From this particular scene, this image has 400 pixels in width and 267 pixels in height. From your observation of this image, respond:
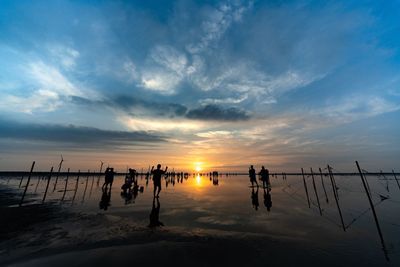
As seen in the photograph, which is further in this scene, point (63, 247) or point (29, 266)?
point (63, 247)

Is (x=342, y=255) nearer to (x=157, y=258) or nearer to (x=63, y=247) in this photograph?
(x=157, y=258)

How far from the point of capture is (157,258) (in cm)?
712

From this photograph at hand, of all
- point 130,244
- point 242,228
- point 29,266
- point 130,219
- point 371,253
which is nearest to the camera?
point 29,266

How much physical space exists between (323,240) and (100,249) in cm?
955

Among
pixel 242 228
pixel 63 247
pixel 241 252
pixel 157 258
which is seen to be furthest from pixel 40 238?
pixel 242 228

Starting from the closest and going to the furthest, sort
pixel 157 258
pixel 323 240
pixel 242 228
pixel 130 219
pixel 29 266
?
pixel 29 266 → pixel 157 258 → pixel 323 240 → pixel 242 228 → pixel 130 219

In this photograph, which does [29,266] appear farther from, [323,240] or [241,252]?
[323,240]

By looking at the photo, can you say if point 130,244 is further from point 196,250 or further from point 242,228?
point 242,228

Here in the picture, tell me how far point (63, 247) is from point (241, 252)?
712 centimetres

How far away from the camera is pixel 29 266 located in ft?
21.0

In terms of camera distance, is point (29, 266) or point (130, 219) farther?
point (130, 219)

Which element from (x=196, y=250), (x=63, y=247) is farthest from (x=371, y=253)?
(x=63, y=247)

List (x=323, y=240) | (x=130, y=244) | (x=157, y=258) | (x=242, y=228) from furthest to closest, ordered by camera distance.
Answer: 1. (x=242, y=228)
2. (x=323, y=240)
3. (x=130, y=244)
4. (x=157, y=258)

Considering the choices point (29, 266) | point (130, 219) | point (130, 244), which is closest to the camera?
point (29, 266)
